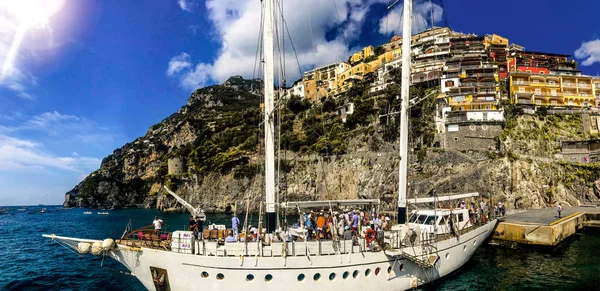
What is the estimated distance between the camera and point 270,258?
1091 centimetres

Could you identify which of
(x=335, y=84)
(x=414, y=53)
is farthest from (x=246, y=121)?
(x=414, y=53)

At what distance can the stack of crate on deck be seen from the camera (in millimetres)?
11039

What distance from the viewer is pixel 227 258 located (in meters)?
10.7

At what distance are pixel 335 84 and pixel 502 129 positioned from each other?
2018 inches

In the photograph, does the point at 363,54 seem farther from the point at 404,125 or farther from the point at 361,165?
the point at 404,125

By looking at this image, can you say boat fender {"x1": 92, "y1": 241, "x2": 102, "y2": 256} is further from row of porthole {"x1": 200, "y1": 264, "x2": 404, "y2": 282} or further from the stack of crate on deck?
row of porthole {"x1": 200, "y1": 264, "x2": 404, "y2": 282}

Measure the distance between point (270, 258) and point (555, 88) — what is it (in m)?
69.3

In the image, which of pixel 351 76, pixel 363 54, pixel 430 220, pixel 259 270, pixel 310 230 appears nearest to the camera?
pixel 259 270

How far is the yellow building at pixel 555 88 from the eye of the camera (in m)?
58.5

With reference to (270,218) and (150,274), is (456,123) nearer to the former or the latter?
(270,218)

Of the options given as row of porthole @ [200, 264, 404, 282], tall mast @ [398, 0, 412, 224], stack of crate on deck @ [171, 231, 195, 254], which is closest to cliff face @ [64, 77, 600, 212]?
tall mast @ [398, 0, 412, 224]

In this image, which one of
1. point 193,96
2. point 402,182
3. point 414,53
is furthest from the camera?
point 193,96

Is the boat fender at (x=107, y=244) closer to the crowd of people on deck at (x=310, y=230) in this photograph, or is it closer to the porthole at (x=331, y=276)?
the crowd of people on deck at (x=310, y=230)

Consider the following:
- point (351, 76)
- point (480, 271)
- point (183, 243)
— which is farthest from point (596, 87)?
point (183, 243)
